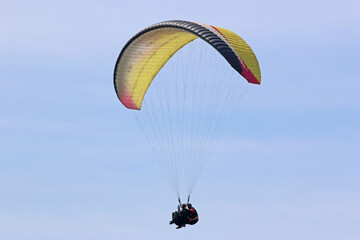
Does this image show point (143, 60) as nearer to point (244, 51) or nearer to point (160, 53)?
point (160, 53)

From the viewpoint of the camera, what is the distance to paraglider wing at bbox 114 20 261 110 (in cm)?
4238

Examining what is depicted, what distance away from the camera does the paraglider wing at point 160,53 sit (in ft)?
139

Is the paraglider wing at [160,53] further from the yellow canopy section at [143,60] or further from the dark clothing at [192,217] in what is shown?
the dark clothing at [192,217]

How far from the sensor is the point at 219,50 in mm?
42281

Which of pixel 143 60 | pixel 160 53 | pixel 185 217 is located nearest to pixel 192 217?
pixel 185 217

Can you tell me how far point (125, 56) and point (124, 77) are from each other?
109 cm

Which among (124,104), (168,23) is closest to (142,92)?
(124,104)

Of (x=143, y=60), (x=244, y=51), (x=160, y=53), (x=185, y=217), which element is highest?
(x=160, y=53)

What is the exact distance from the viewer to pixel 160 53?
48.2 meters

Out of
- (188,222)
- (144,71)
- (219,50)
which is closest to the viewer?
(219,50)

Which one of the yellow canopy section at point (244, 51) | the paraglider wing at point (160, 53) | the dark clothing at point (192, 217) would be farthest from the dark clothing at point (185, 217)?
the yellow canopy section at point (244, 51)

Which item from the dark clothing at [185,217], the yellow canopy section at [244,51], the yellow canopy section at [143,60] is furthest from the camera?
the yellow canopy section at [143,60]

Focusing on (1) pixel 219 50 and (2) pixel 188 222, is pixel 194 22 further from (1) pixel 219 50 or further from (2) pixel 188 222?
(2) pixel 188 222

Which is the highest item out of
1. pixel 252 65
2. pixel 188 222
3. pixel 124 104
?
pixel 124 104
